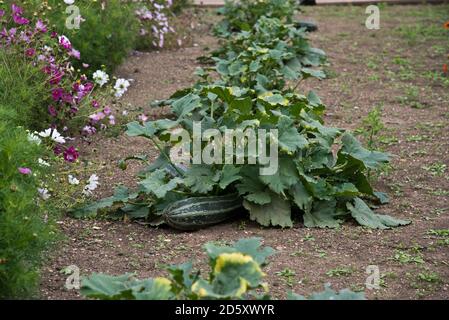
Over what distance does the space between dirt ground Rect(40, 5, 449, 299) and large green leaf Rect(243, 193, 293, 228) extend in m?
0.05

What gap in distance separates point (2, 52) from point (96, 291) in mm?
2531

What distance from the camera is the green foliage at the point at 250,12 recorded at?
28.0 feet

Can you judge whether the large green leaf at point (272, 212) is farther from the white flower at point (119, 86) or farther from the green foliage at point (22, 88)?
the white flower at point (119, 86)

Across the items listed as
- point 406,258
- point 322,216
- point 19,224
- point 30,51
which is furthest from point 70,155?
point 406,258

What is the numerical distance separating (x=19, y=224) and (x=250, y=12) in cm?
583

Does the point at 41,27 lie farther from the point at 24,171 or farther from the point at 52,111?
the point at 24,171

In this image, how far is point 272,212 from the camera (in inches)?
177

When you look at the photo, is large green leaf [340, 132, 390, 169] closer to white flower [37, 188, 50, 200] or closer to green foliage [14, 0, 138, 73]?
white flower [37, 188, 50, 200]

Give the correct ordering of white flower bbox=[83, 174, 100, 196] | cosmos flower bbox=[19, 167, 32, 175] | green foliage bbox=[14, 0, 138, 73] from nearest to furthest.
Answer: cosmos flower bbox=[19, 167, 32, 175]
white flower bbox=[83, 174, 100, 196]
green foliage bbox=[14, 0, 138, 73]

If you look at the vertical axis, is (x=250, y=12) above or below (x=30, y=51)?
above

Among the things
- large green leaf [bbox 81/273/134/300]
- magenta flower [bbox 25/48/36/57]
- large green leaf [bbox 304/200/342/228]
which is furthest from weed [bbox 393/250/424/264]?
magenta flower [bbox 25/48/36/57]

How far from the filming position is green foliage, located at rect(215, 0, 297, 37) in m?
8.52

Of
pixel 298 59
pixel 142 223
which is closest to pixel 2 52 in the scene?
pixel 142 223

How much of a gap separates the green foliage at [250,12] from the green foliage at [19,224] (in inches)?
187
